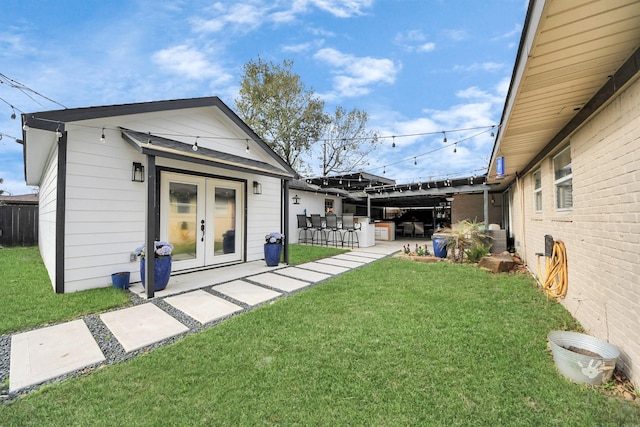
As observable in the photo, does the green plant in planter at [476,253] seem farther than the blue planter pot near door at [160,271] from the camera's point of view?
Yes

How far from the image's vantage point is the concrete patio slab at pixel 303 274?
5.13m

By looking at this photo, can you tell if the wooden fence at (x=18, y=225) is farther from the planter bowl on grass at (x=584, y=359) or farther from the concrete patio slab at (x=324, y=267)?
the planter bowl on grass at (x=584, y=359)

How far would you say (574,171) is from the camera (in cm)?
305

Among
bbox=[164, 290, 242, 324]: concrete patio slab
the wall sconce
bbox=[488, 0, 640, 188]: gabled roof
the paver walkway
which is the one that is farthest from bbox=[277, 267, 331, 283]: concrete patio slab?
bbox=[488, 0, 640, 188]: gabled roof

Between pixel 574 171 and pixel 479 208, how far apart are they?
993 cm

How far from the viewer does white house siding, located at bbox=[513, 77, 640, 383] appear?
74.9 inches

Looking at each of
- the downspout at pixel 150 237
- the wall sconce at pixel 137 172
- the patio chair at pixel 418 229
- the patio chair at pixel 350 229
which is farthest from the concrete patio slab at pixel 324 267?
the patio chair at pixel 418 229

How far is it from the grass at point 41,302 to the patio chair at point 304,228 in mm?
7280

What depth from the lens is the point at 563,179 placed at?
11.9 ft

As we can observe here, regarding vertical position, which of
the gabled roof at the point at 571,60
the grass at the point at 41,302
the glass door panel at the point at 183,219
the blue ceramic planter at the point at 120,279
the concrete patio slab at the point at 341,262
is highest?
the gabled roof at the point at 571,60

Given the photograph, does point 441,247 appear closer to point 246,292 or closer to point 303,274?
point 303,274

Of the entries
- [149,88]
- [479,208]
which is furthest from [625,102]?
[149,88]

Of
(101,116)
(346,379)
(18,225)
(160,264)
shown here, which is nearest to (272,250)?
(160,264)

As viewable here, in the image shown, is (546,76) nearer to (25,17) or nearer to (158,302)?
(158,302)
